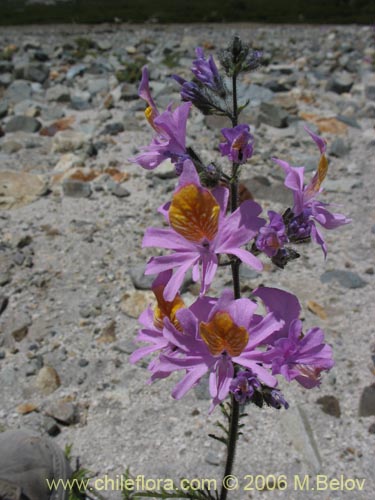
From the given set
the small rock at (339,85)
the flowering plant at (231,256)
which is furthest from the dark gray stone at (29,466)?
the small rock at (339,85)

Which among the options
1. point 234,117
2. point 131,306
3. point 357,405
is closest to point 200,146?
point 131,306

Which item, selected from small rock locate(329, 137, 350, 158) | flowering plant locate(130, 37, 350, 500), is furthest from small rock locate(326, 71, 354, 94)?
flowering plant locate(130, 37, 350, 500)

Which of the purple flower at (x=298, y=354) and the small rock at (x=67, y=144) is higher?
the purple flower at (x=298, y=354)

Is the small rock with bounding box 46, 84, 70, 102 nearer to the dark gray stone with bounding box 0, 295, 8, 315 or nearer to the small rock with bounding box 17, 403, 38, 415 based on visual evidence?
the dark gray stone with bounding box 0, 295, 8, 315

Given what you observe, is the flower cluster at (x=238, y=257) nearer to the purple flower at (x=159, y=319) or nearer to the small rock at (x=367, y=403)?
the purple flower at (x=159, y=319)

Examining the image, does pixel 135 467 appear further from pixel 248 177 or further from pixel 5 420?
pixel 248 177

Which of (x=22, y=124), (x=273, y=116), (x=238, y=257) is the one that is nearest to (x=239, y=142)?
(x=238, y=257)
